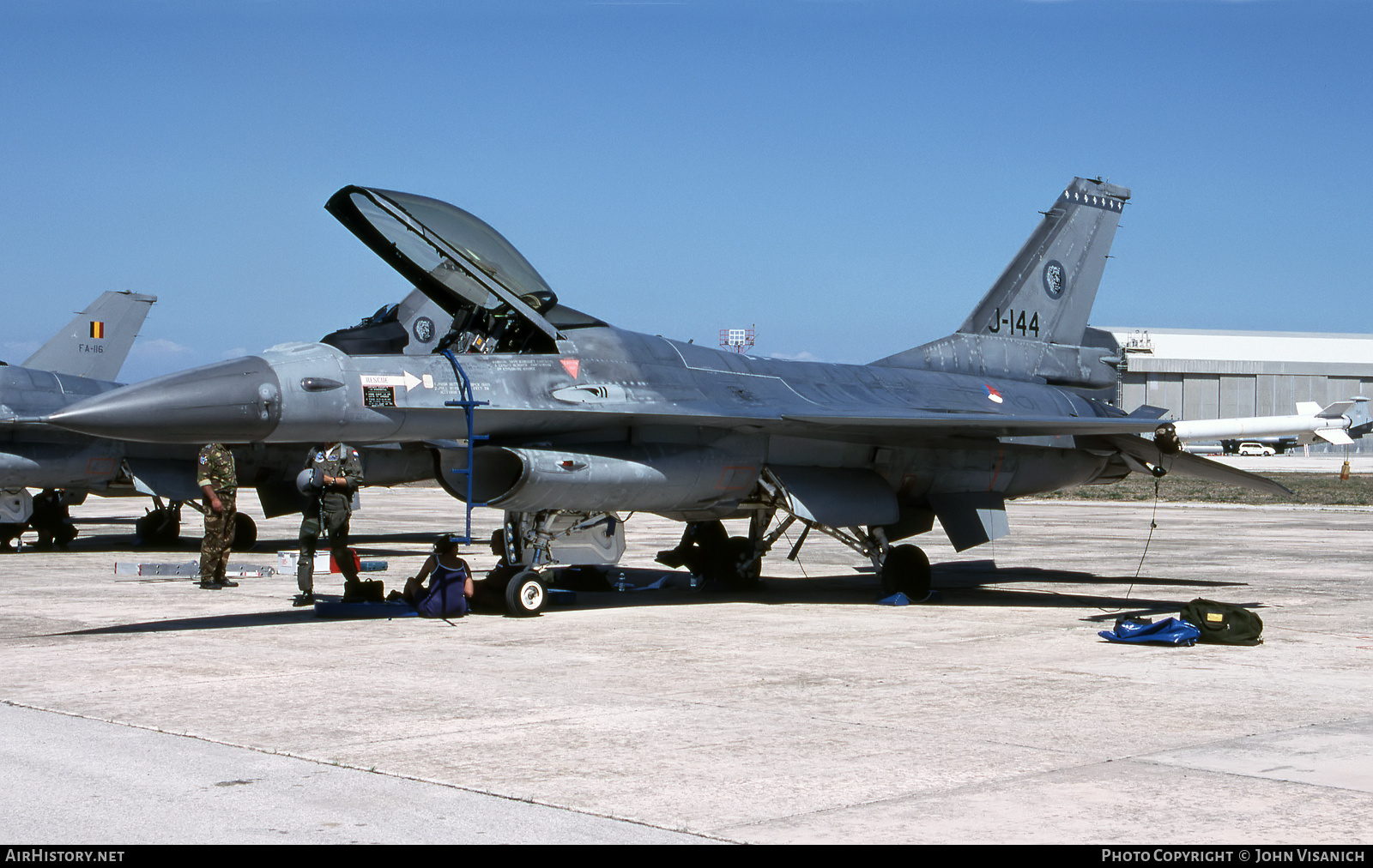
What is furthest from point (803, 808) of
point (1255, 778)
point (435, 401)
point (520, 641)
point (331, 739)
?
point (435, 401)

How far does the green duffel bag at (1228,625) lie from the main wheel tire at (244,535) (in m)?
14.8

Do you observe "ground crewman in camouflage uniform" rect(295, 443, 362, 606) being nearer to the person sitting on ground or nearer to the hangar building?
the person sitting on ground

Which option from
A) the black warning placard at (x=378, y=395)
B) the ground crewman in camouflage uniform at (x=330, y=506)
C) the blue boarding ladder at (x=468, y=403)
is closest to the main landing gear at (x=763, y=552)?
the blue boarding ladder at (x=468, y=403)

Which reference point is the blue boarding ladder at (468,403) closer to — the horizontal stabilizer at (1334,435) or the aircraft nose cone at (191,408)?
the aircraft nose cone at (191,408)

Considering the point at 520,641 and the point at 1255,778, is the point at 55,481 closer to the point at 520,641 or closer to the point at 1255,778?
the point at 520,641

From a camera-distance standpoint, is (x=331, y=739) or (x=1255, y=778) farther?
(x=331, y=739)

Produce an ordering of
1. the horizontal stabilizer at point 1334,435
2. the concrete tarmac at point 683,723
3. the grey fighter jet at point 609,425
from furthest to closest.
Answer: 1. the horizontal stabilizer at point 1334,435
2. the grey fighter jet at point 609,425
3. the concrete tarmac at point 683,723

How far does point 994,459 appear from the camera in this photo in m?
14.1

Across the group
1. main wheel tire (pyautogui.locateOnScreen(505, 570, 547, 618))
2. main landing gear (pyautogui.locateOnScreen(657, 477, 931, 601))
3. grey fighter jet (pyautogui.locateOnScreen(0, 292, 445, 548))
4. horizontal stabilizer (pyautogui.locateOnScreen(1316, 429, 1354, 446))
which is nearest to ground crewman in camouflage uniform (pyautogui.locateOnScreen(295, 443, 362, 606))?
main wheel tire (pyautogui.locateOnScreen(505, 570, 547, 618))

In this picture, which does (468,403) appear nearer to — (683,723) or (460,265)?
(460,265)

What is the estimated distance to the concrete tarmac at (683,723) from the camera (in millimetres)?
4766

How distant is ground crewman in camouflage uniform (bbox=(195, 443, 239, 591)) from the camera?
13992 mm

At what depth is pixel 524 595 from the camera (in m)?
11.2
